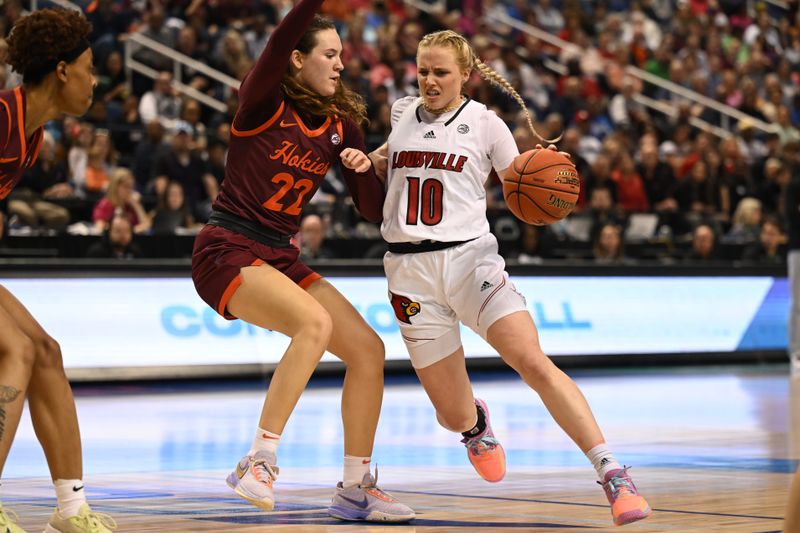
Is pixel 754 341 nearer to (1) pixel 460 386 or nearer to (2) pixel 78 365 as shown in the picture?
(2) pixel 78 365

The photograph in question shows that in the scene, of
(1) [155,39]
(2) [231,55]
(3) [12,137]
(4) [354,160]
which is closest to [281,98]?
(4) [354,160]

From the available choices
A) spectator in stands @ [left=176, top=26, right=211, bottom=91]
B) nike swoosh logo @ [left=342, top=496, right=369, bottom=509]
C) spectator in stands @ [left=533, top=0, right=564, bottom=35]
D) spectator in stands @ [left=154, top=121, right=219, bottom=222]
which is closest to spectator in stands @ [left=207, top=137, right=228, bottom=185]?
spectator in stands @ [left=154, top=121, right=219, bottom=222]

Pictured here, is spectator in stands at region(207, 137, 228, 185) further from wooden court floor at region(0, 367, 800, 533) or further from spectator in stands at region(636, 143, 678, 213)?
spectator in stands at region(636, 143, 678, 213)

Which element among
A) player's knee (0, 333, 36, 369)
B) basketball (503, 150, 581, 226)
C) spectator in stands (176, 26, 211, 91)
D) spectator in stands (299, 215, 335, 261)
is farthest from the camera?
spectator in stands (176, 26, 211, 91)

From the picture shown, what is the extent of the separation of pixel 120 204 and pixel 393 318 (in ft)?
10.0

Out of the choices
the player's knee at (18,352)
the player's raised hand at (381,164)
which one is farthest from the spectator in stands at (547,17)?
the player's knee at (18,352)

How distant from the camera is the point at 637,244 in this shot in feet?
55.9

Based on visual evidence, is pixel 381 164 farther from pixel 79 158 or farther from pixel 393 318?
pixel 79 158

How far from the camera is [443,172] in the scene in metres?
6.23

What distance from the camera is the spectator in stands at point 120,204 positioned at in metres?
14.2

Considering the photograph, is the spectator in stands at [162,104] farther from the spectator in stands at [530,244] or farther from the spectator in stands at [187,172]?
the spectator in stands at [530,244]

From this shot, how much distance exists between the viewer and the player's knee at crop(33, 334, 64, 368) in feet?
16.3

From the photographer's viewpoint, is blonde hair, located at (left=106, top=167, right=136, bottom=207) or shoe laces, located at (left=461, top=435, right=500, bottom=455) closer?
shoe laces, located at (left=461, top=435, right=500, bottom=455)

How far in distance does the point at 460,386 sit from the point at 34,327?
6.73 ft
